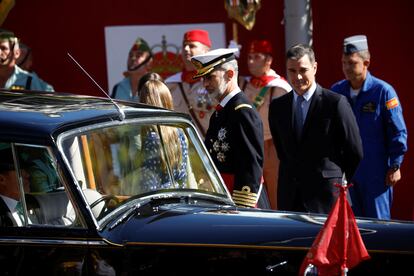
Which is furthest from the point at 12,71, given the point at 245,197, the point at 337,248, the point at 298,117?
the point at 337,248

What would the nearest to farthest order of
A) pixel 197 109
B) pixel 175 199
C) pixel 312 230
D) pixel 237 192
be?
pixel 312 230, pixel 175 199, pixel 237 192, pixel 197 109

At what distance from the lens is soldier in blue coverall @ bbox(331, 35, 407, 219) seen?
8234mm

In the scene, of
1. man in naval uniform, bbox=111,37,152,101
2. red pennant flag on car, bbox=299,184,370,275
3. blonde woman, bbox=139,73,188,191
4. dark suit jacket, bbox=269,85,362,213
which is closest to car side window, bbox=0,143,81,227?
blonde woman, bbox=139,73,188,191

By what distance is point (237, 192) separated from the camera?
6531mm

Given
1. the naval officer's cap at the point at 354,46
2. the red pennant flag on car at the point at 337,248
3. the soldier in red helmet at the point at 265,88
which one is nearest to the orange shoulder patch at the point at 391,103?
the naval officer's cap at the point at 354,46

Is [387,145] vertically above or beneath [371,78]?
beneath

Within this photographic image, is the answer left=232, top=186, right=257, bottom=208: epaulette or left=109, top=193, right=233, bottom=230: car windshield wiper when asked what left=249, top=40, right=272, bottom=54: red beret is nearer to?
left=232, top=186, right=257, bottom=208: epaulette

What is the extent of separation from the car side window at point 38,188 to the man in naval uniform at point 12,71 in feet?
15.4

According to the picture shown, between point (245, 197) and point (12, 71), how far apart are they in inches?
159

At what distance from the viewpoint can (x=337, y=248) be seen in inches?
178

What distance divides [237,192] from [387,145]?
2183 mm

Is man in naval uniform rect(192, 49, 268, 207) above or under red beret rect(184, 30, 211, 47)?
under

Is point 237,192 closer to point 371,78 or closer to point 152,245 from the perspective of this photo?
point 152,245

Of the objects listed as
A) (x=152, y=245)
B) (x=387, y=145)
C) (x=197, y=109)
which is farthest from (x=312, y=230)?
(x=197, y=109)
